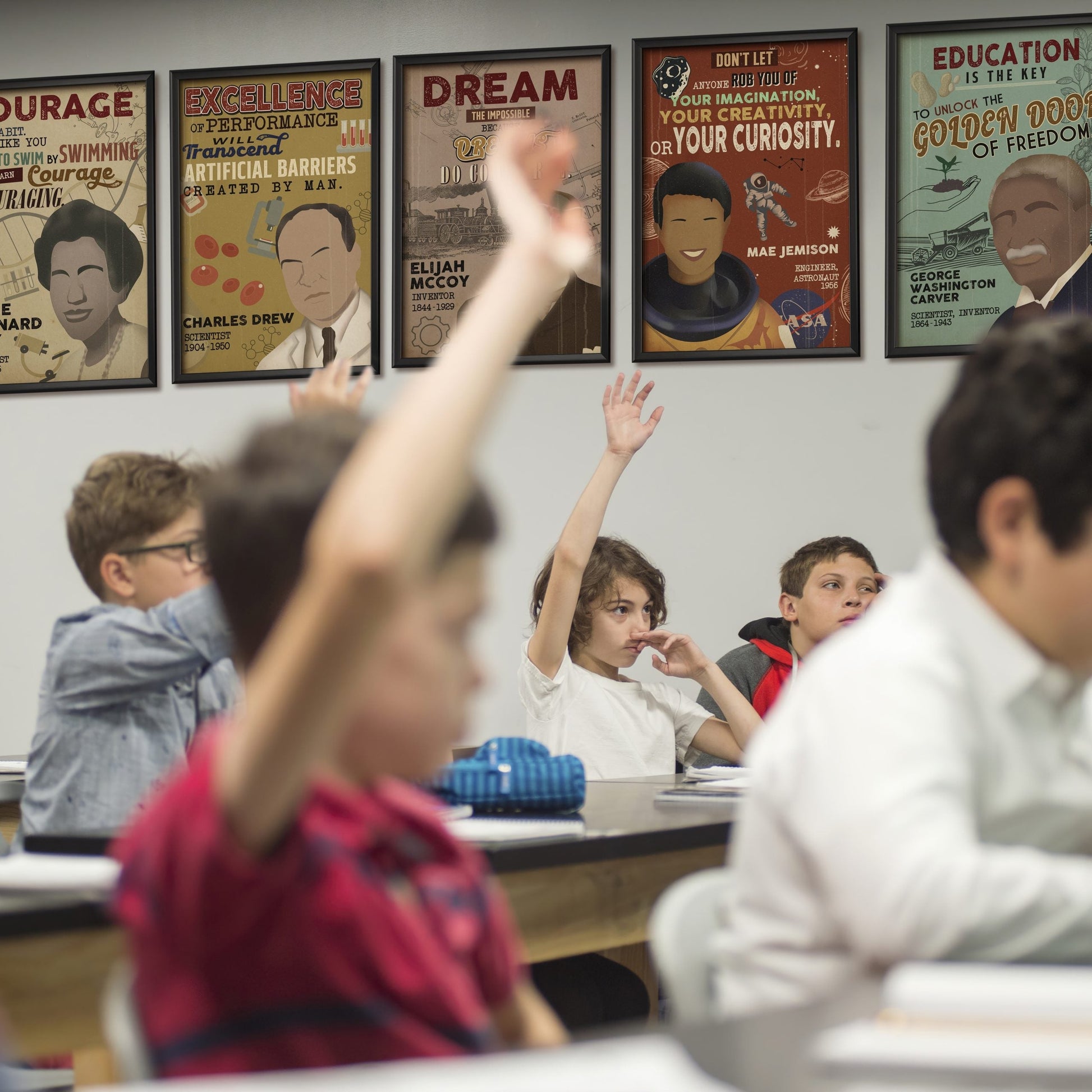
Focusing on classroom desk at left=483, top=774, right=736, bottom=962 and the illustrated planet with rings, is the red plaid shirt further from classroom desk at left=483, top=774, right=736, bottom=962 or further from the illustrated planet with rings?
the illustrated planet with rings

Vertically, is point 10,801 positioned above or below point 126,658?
below

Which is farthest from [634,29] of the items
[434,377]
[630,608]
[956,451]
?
[434,377]

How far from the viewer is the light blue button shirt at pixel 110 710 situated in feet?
6.23

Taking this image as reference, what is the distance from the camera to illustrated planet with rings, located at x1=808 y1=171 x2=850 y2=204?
13.0 ft

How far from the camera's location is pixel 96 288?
14.1 ft

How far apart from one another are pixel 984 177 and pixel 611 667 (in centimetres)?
196

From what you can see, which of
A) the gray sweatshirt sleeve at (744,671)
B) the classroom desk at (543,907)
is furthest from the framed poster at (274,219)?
the classroom desk at (543,907)

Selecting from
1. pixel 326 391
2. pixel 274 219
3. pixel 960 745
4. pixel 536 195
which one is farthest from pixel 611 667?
pixel 536 195

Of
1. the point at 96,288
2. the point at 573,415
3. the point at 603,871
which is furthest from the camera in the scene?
the point at 96,288

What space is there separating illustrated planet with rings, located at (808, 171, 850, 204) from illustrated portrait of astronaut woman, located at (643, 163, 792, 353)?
0.50ft

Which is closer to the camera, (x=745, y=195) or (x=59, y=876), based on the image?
(x=59, y=876)

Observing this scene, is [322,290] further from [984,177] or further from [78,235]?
[984,177]

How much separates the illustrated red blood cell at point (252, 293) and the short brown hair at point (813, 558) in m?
1.91

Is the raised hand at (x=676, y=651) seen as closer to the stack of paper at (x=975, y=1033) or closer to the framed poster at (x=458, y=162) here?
the framed poster at (x=458, y=162)
